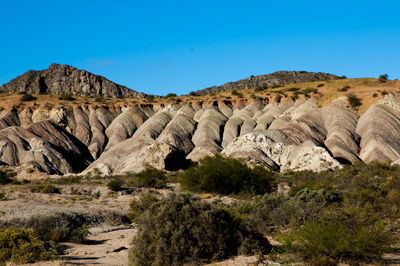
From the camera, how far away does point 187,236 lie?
983cm

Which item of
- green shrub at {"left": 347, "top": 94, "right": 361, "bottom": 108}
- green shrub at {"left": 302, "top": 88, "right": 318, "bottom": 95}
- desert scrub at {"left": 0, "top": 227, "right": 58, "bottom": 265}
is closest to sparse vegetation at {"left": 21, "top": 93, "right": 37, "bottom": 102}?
green shrub at {"left": 302, "top": 88, "right": 318, "bottom": 95}

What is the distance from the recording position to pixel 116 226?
58.2 ft

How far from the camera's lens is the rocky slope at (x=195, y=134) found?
1779 inches

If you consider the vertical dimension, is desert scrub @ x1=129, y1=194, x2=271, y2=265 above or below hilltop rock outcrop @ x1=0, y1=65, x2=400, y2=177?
below

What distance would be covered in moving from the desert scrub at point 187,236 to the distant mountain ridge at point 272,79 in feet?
305

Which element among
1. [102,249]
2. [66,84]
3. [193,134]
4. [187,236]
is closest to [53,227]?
[102,249]

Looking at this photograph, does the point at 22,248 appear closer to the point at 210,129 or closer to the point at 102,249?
the point at 102,249

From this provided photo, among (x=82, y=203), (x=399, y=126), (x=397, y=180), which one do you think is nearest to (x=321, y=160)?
(x=399, y=126)

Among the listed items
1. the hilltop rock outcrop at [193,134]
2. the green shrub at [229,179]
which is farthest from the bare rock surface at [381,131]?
the green shrub at [229,179]

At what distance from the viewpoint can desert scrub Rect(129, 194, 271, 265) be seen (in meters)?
9.51

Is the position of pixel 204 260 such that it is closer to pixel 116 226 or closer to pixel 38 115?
pixel 116 226

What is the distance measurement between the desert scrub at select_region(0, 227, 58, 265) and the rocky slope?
106ft

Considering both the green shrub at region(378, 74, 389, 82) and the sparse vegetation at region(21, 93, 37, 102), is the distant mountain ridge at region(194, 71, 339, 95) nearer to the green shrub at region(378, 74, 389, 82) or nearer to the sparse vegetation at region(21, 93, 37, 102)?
the green shrub at region(378, 74, 389, 82)

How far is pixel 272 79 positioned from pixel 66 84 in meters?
51.1
